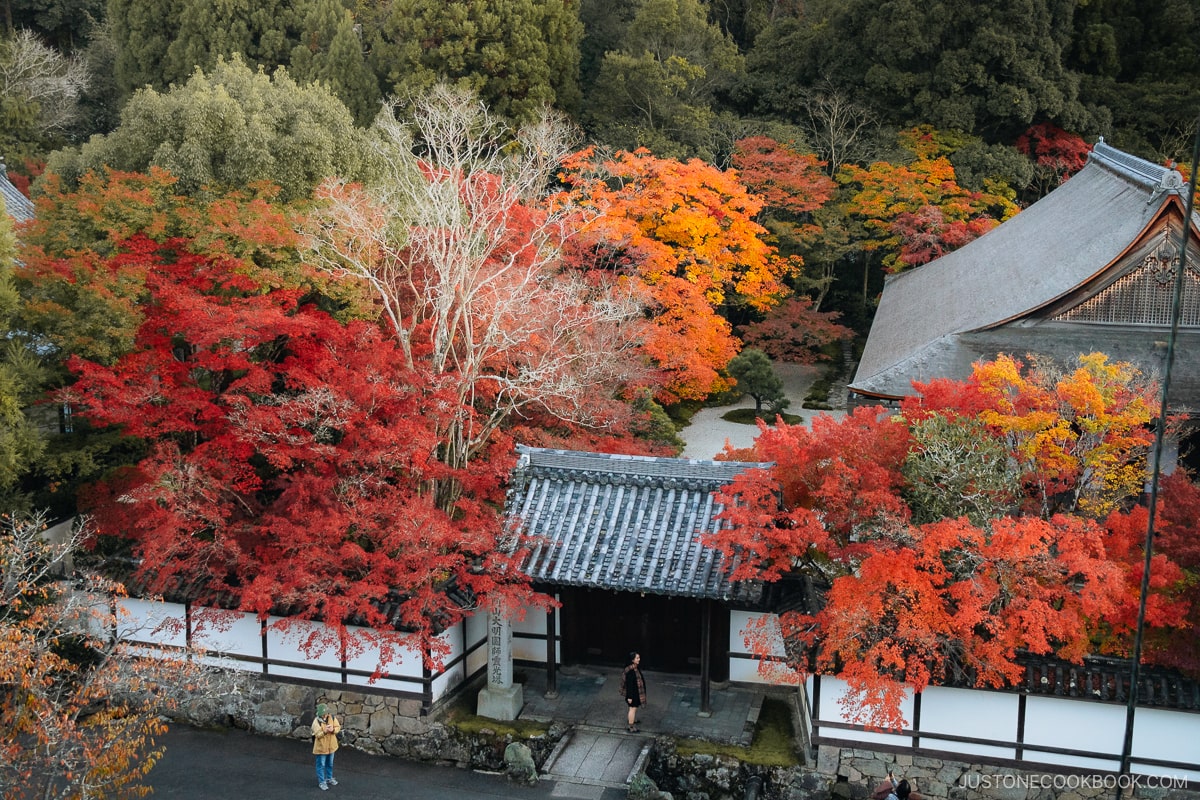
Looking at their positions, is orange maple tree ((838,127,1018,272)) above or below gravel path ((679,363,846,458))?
above

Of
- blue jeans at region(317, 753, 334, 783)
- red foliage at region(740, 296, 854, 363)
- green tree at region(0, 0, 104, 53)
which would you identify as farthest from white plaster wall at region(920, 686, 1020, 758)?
green tree at region(0, 0, 104, 53)

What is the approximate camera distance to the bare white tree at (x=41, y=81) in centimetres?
3903

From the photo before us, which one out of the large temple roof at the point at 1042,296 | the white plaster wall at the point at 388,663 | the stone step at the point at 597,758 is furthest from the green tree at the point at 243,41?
the stone step at the point at 597,758

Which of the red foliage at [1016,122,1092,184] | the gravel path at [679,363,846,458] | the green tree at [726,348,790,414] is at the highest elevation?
the red foliage at [1016,122,1092,184]

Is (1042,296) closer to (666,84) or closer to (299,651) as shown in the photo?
(299,651)

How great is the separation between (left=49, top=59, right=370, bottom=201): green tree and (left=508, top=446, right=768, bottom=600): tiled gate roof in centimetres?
762

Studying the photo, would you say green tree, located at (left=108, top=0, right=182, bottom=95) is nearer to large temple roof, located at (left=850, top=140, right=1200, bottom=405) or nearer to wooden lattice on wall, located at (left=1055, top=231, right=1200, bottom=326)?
large temple roof, located at (left=850, top=140, right=1200, bottom=405)

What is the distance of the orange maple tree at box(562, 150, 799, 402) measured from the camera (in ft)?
83.2

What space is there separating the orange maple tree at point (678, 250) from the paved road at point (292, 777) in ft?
39.5

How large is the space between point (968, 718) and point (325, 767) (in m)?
8.33

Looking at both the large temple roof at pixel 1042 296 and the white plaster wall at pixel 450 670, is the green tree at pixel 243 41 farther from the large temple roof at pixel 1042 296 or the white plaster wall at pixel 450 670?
the white plaster wall at pixel 450 670

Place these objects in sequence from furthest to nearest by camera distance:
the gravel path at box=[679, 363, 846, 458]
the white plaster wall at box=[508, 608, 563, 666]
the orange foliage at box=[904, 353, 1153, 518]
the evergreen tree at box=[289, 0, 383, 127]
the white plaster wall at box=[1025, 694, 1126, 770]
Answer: the evergreen tree at box=[289, 0, 383, 127], the gravel path at box=[679, 363, 846, 458], the white plaster wall at box=[508, 608, 563, 666], the orange foliage at box=[904, 353, 1153, 518], the white plaster wall at box=[1025, 694, 1126, 770]

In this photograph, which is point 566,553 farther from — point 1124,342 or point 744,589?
point 1124,342

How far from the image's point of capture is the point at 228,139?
1919cm
